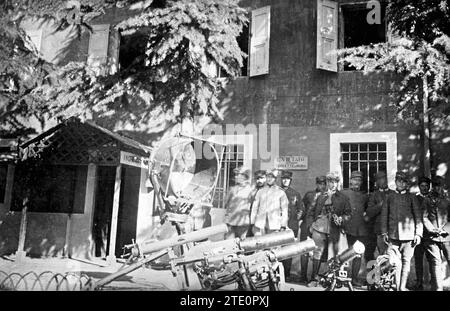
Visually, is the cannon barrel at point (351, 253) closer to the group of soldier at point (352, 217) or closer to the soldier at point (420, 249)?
the group of soldier at point (352, 217)

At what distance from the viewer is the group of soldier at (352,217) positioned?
5199 millimetres

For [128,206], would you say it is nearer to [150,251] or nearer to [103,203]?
[103,203]

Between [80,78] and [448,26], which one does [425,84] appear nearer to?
[448,26]

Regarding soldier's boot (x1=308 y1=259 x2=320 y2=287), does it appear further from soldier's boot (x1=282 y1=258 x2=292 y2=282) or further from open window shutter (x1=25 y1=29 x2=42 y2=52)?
open window shutter (x1=25 y1=29 x2=42 y2=52)

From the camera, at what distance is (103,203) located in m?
7.55

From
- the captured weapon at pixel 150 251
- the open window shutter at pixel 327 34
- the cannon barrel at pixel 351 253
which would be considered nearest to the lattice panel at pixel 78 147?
the captured weapon at pixel 150 251

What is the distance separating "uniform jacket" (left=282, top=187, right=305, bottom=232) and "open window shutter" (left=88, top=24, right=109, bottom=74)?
4.06m

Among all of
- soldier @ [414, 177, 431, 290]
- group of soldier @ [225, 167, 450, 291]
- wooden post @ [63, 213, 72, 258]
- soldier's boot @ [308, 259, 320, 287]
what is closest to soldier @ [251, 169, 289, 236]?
group of soldier @ [225, 167, 450, 291]

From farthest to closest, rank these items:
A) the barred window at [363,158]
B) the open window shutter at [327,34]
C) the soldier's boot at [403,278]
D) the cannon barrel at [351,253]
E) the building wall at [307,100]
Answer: the open window shutter at [327,34]
the building wall at [307,100]
the barred window at [363,158]
the cannon barrel at [351,253]
the soldier's boot at [403,278]

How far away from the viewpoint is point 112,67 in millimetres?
7500

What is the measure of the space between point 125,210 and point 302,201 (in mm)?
2883

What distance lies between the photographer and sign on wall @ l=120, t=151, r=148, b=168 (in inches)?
258
